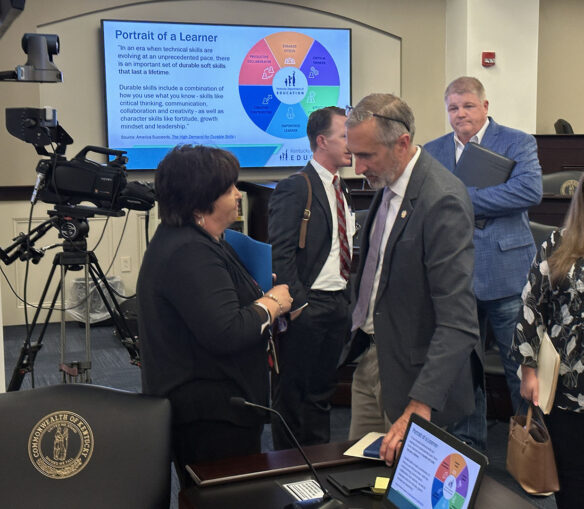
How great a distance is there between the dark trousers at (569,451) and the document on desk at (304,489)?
2.27 ft

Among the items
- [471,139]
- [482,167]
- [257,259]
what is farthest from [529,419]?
[471,139]

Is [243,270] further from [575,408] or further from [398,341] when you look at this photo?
[575,408]

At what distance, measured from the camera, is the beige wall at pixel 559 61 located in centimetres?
750

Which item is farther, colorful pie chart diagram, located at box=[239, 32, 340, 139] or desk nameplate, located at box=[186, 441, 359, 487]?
colorful pie chart diagram, located at box=[239, 32, 340, 139]

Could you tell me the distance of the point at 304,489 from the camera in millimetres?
1468

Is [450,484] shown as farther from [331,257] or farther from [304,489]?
[331,257]

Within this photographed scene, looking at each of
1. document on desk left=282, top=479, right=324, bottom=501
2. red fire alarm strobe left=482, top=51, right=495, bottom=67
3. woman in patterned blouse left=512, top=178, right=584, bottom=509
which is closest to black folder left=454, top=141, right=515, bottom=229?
woman in patterned blouse left=512, top=178, right=584, bottom=509

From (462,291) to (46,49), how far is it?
6.33 feet

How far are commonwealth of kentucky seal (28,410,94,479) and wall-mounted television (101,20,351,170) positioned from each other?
4.81m

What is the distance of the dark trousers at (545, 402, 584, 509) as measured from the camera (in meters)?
1.80

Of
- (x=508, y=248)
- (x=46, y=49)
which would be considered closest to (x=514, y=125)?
(x=508, y=248)

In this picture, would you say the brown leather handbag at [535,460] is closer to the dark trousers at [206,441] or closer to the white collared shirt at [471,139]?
the dark trousers at [206,441]

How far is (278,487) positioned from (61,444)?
1.50ft

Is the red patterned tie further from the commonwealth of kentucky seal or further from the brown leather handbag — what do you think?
the commonwealth of kentucky seal
